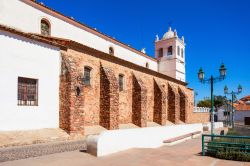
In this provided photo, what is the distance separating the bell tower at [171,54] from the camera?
34.9 meters

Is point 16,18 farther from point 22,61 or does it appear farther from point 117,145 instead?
point 117,145

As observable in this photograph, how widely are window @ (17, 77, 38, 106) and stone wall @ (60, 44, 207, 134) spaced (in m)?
1.55

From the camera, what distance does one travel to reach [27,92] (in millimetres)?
12922

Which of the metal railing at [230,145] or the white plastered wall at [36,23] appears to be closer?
the metal railing at [230,145]

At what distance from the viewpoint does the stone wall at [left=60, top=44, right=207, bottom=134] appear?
14266mm

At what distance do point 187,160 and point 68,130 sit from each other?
23.7 ft

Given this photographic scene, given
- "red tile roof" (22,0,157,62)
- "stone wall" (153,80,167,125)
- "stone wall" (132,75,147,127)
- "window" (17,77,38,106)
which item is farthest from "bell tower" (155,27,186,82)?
"window" (17,77,38,106)

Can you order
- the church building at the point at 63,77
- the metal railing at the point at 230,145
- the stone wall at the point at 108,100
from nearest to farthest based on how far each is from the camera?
the metal railing at the point at 230,145
the church building at the point at 63,77
the stone wall at the point at 108,100

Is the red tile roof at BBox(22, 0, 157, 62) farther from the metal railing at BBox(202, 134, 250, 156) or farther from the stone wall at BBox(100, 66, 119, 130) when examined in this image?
the metal railing at BBox(202, 134, 250, 156)

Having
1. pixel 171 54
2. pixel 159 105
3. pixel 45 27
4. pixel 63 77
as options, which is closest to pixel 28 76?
pixel 63 77

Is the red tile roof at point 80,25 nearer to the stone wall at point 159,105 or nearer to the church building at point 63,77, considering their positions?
the church building at point 63,77

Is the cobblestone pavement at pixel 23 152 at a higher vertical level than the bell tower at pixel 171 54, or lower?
lower

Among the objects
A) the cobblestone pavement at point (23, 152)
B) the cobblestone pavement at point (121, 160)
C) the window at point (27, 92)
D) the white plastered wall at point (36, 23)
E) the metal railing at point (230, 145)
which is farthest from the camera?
the white plastered wall at point (36, 23)

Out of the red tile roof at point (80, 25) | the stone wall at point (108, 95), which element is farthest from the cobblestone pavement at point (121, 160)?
the red tile roof at point (80, 25)
